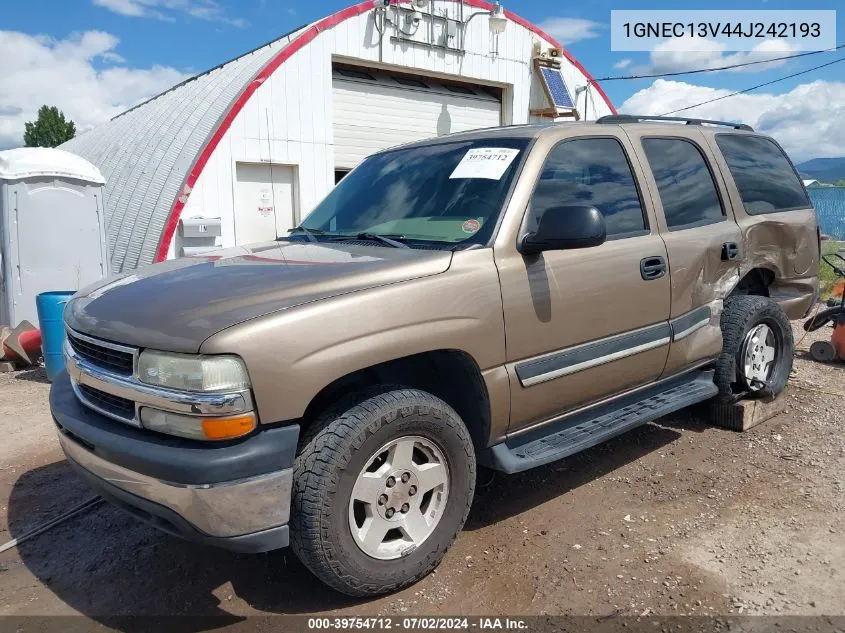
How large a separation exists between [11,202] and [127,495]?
21.7ft

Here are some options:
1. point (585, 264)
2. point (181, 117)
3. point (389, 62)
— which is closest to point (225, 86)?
point (181, 117)

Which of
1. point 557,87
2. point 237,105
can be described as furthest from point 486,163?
point 557,87

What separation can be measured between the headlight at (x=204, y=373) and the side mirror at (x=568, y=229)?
1475 mm

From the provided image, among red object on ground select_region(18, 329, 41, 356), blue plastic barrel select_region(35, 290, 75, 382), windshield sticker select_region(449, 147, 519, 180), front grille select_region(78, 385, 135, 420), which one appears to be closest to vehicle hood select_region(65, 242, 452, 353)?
front grille select_region(78, 385, 135, 420)

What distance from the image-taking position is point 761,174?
485 centimetres

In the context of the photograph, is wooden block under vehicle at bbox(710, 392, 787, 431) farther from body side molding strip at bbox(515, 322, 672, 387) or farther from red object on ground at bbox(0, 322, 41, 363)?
red object on ground at bbox(0, 322, 41, 363)

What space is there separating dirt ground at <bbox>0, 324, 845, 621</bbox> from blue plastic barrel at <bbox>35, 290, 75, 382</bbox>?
222 cm

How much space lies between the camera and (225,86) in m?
11.2

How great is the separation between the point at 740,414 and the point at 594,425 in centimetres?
165

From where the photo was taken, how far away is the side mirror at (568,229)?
2.99 meters

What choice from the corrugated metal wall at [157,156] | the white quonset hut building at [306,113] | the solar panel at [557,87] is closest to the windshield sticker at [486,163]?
the white quonset hut building at [306,113]

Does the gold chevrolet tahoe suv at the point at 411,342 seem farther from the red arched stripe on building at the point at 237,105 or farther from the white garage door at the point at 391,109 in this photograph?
the white garage door at the point at 391,109

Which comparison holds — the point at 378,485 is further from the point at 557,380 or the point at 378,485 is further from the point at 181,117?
the point at 181,117

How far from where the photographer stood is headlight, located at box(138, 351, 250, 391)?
2.33 metres
